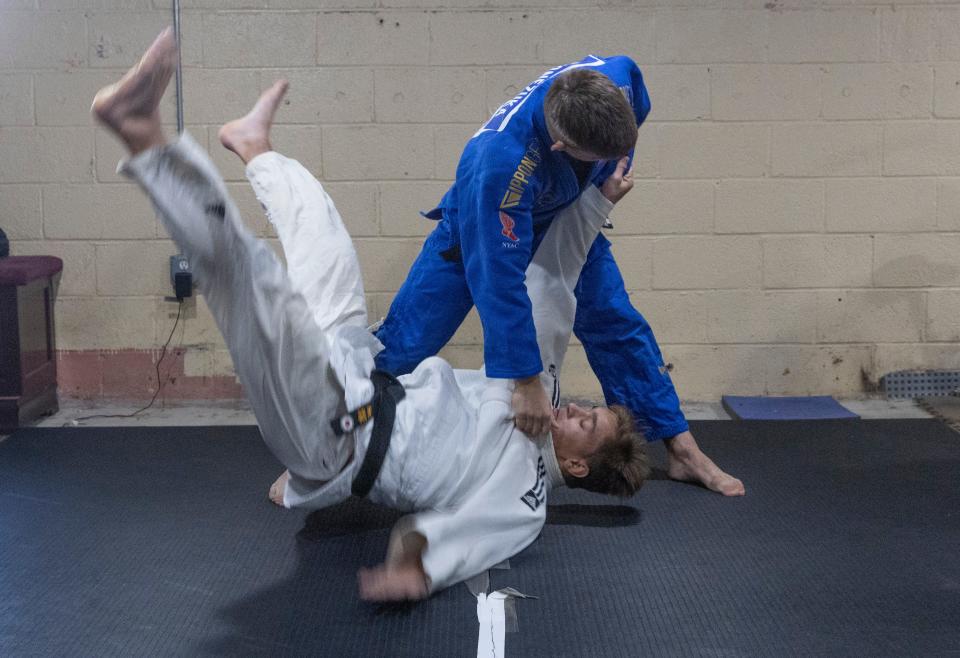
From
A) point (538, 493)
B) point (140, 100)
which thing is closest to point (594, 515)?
point (538, 493)

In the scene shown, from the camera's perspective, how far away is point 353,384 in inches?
79.7

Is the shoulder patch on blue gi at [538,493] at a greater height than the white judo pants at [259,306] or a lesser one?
lesser

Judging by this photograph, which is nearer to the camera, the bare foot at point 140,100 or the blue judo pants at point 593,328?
the bare foot at point 140,100

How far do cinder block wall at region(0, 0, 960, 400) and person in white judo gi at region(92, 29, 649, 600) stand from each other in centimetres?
134

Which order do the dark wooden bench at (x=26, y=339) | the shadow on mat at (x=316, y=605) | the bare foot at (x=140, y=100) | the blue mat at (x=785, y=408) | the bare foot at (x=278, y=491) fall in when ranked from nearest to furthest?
the bare foot at (x=140, y=100)
the shadow on mat at (x=316, y=605)
the bare foot at (x=278, y=491)
the dark wooden bench at (x=26, y=339)
the blue mat at (x=785, y=408)

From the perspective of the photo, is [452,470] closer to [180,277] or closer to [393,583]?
[393,583]

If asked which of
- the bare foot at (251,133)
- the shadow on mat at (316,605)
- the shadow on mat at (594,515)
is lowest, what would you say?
the shadow on mat at (316,605)

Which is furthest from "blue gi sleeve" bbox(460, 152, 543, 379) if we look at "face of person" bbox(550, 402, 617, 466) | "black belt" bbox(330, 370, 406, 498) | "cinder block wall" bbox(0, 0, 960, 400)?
"cinder block wall" bbox(0, 0, 960, 400)

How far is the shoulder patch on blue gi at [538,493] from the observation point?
2137 millimetres

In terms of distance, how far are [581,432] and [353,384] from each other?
0.56 metres

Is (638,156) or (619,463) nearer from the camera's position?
(619,463)

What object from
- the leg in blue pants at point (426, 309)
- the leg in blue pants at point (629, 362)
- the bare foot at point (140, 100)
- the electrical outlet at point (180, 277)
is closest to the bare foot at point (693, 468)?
the leg in blue pants at point (629, 362)

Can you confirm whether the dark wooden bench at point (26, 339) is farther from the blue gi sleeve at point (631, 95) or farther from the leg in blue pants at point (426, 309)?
the blue gi sleeve at point (631, 95)

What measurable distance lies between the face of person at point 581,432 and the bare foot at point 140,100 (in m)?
1.09
